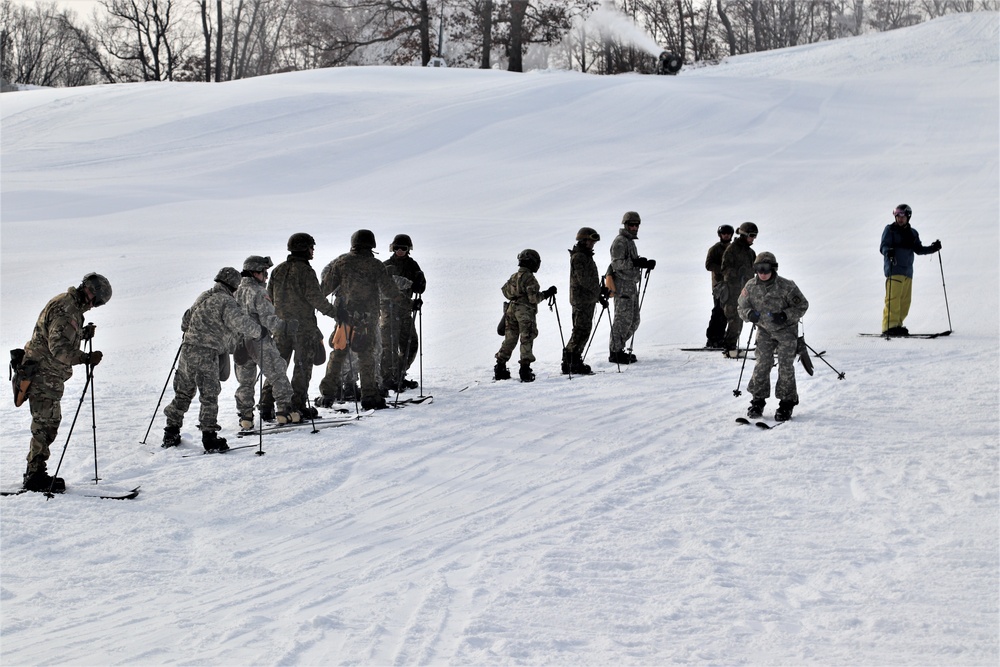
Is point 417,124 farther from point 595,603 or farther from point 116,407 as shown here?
point 595,603

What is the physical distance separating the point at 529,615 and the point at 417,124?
26405mm

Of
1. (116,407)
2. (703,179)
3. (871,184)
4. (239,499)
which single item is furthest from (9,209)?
(871,184)

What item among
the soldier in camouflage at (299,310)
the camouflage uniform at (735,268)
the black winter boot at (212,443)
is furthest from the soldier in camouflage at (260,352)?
the camouflage uniform at (735,268)

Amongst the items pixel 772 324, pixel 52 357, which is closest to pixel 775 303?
pixel 772 324

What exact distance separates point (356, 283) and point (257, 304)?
4.84 feet

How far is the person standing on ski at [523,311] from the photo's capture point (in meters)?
11.7

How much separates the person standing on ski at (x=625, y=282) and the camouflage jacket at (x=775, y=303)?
9.66ft

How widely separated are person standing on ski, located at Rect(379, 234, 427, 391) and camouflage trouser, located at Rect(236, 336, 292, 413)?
1.42 metres

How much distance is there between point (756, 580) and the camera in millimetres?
6070

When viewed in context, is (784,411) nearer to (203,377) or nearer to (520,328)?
(520,328)

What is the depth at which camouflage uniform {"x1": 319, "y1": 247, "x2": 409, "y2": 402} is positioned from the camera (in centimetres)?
1054

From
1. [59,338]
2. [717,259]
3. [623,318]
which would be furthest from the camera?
[717,259]

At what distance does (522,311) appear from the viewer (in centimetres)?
1190

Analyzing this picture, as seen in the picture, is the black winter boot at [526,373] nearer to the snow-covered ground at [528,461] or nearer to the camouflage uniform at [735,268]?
the snow-covered ground at [528,461]
